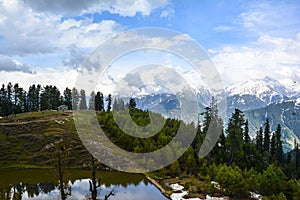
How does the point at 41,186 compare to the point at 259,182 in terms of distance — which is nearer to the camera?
the point at 259,182

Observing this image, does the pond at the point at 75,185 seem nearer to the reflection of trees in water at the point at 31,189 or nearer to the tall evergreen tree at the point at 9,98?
the reflection of trees in water at the point at 31,189

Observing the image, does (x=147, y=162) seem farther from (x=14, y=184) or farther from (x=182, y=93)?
(x=182, y=93)

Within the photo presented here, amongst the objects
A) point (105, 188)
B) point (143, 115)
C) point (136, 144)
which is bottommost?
point (105, 188)

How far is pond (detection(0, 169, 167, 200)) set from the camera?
39250 millimetres

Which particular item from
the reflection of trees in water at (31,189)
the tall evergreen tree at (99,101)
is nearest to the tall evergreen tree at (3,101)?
the tall evergreen tree at (99,101)

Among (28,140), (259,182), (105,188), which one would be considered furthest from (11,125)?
(259,182)

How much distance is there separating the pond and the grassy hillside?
5.80 meters

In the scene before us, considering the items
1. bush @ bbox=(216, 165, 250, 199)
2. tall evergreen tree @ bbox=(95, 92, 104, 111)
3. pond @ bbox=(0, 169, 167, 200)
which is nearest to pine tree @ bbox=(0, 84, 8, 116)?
tall evergreen tree @ bbox=(95, 92, 104, 111)

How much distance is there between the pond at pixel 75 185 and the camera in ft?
129

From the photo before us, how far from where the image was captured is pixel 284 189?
37.2m

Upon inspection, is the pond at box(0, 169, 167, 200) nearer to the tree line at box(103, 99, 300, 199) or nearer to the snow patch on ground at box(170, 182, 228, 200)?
the snow patch on ground at box(170, 182, 228, 200)

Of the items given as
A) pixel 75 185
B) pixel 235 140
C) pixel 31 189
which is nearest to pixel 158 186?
pixel 75 185

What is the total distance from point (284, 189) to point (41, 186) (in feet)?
104

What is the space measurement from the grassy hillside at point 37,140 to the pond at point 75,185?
5.80 metres
